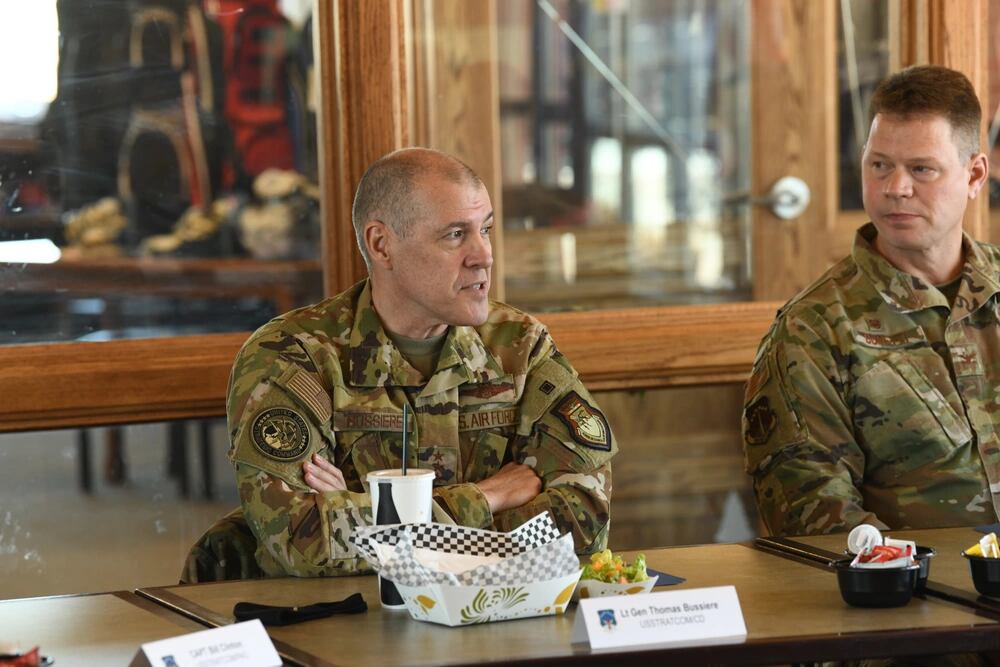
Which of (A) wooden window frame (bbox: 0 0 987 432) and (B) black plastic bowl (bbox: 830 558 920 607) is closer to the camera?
(B) black plastic bowl (bbox: 830 558 920 607)

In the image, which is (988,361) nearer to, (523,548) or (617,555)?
(617,555)

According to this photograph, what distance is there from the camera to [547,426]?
8.79 feet

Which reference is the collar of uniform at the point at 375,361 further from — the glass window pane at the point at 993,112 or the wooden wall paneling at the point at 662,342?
the glass window pane at the point at 993,112

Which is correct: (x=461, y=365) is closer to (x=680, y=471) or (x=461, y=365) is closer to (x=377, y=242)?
(x=377, y=242)

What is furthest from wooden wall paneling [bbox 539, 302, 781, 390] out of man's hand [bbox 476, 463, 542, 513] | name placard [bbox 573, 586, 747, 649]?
name placard [bbox 573, 586, 747, 649]

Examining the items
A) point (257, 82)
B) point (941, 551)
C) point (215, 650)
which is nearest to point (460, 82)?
point (257, 82)

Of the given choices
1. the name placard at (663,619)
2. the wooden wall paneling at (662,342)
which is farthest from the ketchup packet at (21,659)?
the wooden wall paneling at (662,342)

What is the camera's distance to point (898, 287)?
294 centimetres

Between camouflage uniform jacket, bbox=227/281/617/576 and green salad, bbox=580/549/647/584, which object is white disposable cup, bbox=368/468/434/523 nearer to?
green salad, bbox=580/549/647/584

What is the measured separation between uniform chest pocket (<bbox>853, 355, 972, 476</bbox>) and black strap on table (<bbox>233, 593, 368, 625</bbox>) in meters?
1.34

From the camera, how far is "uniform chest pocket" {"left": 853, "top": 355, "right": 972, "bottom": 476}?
287cm

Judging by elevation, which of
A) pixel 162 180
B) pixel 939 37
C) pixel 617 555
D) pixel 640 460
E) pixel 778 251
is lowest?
pixel 640 460

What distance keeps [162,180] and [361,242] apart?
70cm

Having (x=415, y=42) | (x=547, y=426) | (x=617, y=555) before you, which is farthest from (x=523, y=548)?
(x=415, y=42)
